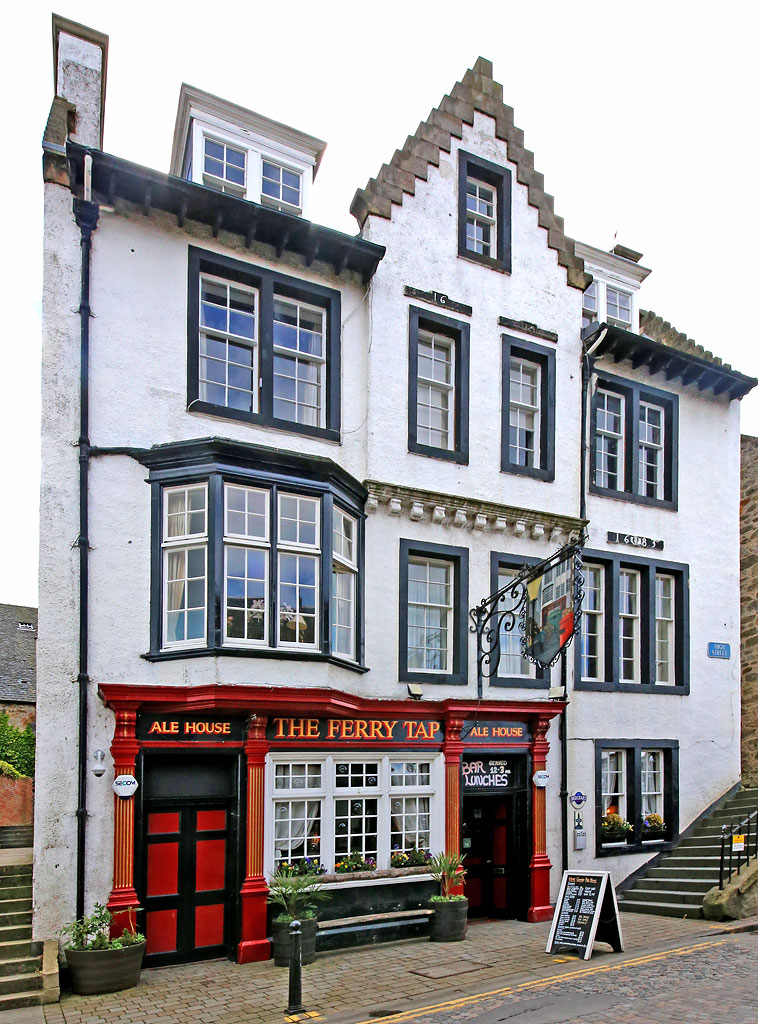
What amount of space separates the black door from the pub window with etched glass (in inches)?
27.4

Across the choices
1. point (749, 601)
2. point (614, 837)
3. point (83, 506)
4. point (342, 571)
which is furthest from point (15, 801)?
point (749, 601)

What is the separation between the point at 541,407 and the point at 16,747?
1854cm

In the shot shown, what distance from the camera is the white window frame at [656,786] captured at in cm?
1714

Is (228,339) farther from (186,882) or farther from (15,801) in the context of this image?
(15,801)

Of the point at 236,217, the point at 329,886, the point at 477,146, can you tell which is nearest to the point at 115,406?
the point at 236,217

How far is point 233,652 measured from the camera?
38.5ft

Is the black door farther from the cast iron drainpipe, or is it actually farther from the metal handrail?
the metal handrail

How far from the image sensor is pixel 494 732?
14930 mm

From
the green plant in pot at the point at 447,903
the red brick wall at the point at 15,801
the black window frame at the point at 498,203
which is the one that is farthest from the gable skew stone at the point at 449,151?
the red brick wall at the point at 15,801

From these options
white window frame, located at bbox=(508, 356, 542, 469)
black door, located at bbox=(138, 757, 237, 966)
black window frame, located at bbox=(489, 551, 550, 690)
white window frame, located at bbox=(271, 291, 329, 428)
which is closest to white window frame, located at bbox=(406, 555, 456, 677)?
black window frame, located at bbox=(489, 551, 550, 690)

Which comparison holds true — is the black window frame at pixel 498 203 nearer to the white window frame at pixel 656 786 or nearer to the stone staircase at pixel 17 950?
the white window frame at pixel 656 786

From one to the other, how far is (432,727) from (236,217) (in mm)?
8205

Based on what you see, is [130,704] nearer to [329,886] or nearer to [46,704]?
[46,704]

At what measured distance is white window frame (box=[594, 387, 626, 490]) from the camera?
690 inches
